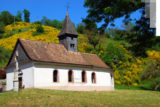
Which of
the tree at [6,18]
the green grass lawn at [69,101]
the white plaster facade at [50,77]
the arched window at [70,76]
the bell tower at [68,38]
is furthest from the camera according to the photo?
the tree at [6,18]

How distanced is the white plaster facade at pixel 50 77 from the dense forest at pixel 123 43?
20.9 feet

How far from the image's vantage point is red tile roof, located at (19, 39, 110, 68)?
24.7 m

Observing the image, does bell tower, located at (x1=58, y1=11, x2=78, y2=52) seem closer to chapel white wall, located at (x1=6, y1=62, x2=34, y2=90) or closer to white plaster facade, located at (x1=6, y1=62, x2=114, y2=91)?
white plaster facade, located at (x1=6, y1=62, x2=114, y2=91)

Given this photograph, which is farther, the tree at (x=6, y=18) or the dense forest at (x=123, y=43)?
the tree at (x=6, y=18)

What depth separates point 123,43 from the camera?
12875mm

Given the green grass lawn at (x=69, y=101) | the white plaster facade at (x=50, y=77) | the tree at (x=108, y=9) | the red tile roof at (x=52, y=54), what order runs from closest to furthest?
the tree at (x=108, y=9)
the green grass lawn at (x=69, y=101)
the white plaster facade at (x=50, y=77)
the red tile roof at (x=52, y=54)

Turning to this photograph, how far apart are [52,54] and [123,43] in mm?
15371

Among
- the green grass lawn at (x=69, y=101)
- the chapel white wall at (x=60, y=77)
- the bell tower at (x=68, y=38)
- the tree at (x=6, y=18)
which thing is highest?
the tree at (x=6, y=18)

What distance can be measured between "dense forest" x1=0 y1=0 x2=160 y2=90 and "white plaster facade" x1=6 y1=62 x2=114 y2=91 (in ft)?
20.9

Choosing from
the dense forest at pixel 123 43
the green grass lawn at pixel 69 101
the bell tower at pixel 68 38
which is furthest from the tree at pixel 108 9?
the bell tower at pixel 68 38

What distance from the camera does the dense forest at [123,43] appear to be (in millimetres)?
6708

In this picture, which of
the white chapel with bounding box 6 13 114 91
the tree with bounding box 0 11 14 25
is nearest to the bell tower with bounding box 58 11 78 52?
the white chapel with bounding box 6 13 114 91

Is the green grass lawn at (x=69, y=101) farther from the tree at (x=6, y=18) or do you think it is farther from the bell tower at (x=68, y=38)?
the tree at (x=6, y=18)

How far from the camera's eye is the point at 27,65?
961 inches
